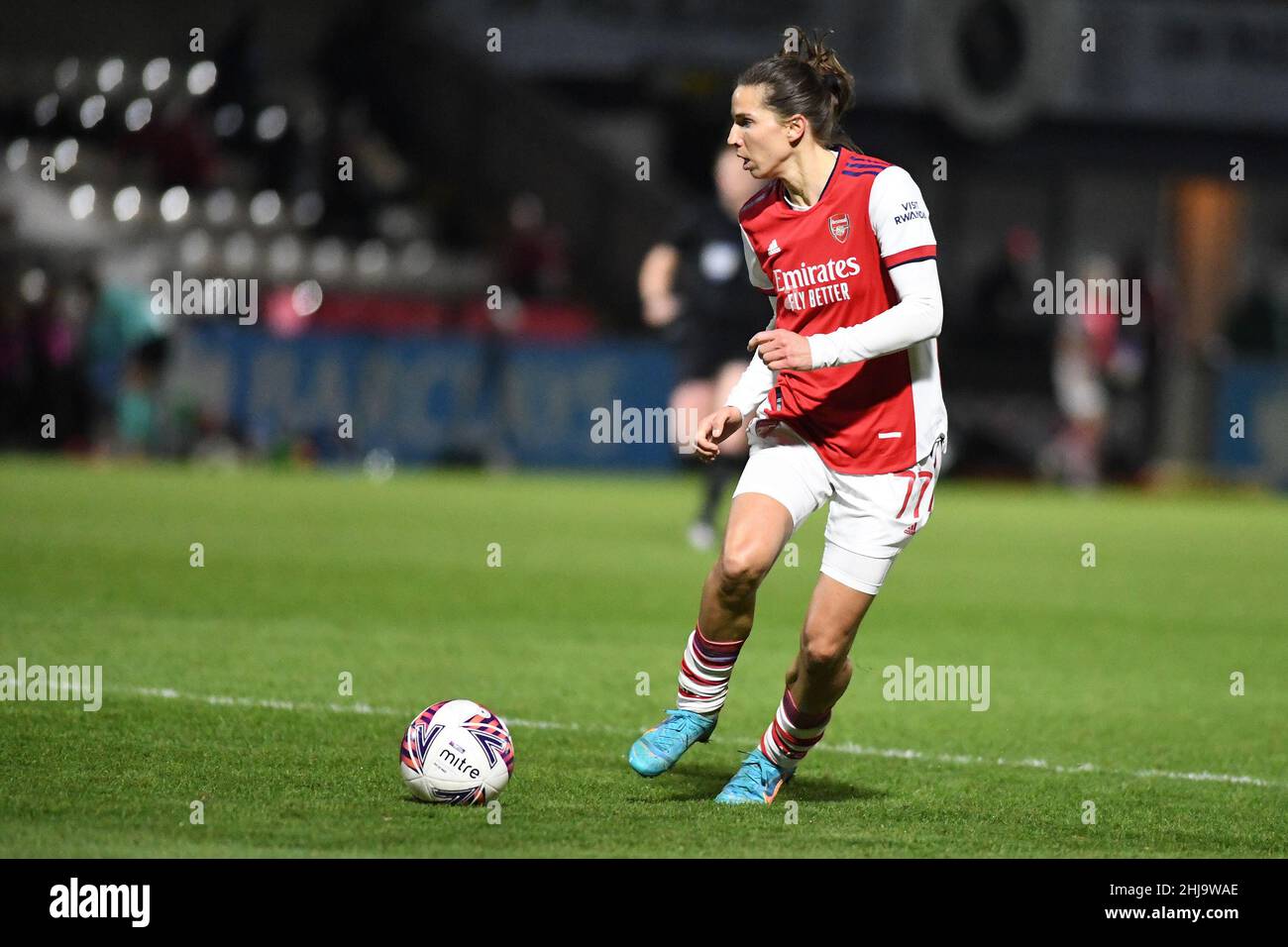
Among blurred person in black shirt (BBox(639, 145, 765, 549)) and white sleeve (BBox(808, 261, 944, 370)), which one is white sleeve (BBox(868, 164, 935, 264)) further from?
blurred person in black shirt (BBox(639, 145, 765, 549))

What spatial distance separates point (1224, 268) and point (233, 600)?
27246 millimetres

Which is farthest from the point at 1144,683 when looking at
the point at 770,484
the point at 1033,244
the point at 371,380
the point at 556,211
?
the point at 1033,244

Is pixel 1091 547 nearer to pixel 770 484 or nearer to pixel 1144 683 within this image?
pixel 1144 683

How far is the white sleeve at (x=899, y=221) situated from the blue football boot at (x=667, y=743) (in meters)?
1.47

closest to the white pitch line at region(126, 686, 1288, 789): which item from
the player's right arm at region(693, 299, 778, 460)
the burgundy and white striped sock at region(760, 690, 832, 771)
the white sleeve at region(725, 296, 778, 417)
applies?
the burgundy and white striped sock at region(760, 690, 832, 771)

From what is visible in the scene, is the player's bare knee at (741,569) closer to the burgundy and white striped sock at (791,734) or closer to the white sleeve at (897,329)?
the burgundy and white striped sock at (791,734)

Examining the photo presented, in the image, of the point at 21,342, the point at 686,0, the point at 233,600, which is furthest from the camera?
the point at 686,0

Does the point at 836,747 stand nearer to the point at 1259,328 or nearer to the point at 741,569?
the point at 741,569

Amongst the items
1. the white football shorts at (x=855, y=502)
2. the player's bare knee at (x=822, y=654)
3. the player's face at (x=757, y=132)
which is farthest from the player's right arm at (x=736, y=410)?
the player's bare knee at (x=822, y=654)

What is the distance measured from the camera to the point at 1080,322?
26.4 m

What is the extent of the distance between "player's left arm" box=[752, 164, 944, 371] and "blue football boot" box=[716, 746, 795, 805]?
1.24 meters

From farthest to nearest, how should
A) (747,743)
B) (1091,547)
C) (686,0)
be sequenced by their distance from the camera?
(686,0) → (1091,547) → (747,743)

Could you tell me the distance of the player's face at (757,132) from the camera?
594 cm

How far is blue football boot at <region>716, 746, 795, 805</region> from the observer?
6.07 metres
